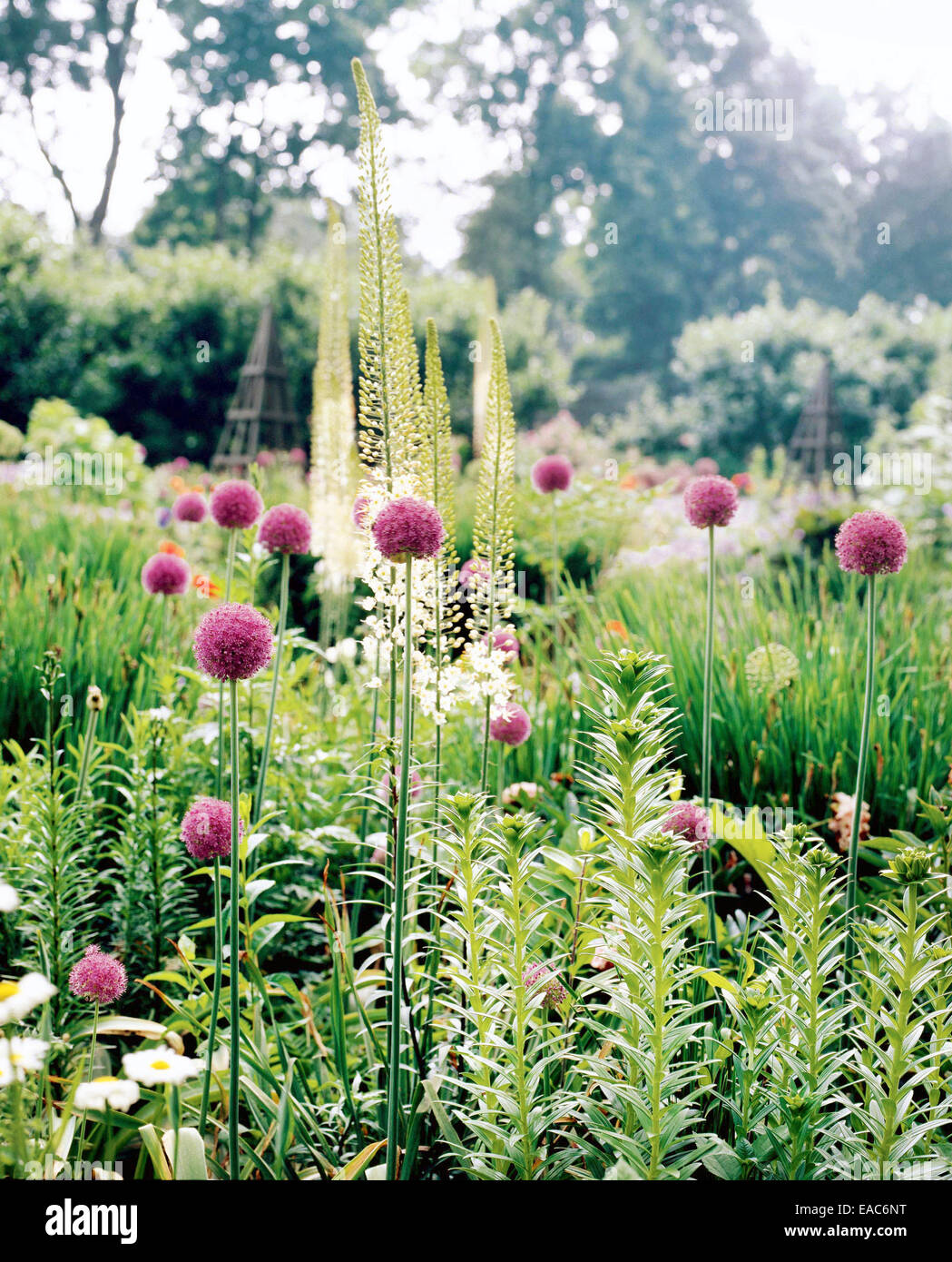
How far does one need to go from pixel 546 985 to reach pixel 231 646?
722mm

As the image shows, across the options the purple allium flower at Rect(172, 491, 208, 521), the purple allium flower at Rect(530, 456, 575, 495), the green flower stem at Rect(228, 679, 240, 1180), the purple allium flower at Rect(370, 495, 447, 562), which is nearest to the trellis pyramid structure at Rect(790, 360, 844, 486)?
the purple allium flower at Rect(530, 456, 575, 495)

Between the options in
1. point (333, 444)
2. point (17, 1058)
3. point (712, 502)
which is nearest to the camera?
point (17, 1058)

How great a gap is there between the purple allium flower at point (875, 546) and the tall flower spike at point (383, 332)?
31.1 inches

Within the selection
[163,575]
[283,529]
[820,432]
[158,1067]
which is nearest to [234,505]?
[283,529]

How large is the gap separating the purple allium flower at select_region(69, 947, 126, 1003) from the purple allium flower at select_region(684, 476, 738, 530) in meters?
1.36

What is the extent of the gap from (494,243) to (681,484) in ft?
64.6

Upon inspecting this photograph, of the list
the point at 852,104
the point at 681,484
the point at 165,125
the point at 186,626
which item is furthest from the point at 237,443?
the point at 852,104

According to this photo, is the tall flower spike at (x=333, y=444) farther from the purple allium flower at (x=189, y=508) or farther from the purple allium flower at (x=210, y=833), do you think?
the purple allium flower at (x=210, y=833)

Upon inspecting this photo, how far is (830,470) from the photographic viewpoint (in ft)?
47.6

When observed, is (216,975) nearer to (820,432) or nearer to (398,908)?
(398,908)

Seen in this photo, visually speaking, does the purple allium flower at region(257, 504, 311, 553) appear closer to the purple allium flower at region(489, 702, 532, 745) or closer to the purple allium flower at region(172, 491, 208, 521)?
the purple allium flower at region(489, 702, 532, 745)

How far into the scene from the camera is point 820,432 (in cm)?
1373

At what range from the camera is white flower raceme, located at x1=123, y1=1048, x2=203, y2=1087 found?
906 mm

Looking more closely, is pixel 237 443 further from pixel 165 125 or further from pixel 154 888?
pixel 165 125
